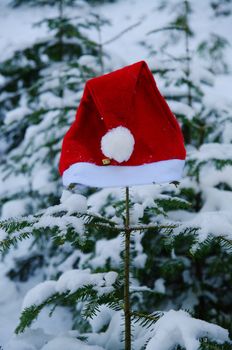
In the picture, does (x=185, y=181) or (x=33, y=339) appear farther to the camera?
(x=185, y=181)

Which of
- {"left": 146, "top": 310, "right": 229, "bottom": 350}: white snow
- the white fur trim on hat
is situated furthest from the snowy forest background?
the white fur trim on hat

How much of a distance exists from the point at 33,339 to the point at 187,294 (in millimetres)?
1291

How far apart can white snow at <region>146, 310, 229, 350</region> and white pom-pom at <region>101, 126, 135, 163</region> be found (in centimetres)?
56

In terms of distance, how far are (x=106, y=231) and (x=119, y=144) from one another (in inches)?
26.3

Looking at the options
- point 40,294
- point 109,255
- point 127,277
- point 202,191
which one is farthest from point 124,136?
point 202,191

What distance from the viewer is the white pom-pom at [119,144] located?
3.69 ft

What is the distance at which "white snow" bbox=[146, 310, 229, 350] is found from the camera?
1.16 meters

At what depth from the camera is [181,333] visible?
1201 mm

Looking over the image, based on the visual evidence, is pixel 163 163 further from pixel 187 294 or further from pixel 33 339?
pixel 187 294

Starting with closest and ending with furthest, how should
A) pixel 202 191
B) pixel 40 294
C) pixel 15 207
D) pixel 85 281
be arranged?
1. pixel 85 281
2. pixel 40 294
3. pixel 202 191
4. pixel 15 207

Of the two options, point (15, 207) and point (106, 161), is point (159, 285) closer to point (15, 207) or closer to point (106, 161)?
point (15, 207)

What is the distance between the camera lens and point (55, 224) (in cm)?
127

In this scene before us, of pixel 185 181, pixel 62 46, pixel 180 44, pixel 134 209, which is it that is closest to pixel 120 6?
pixel 180 44

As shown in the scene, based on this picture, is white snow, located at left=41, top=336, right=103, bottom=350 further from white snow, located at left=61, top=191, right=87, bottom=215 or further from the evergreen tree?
the evergreen tree
